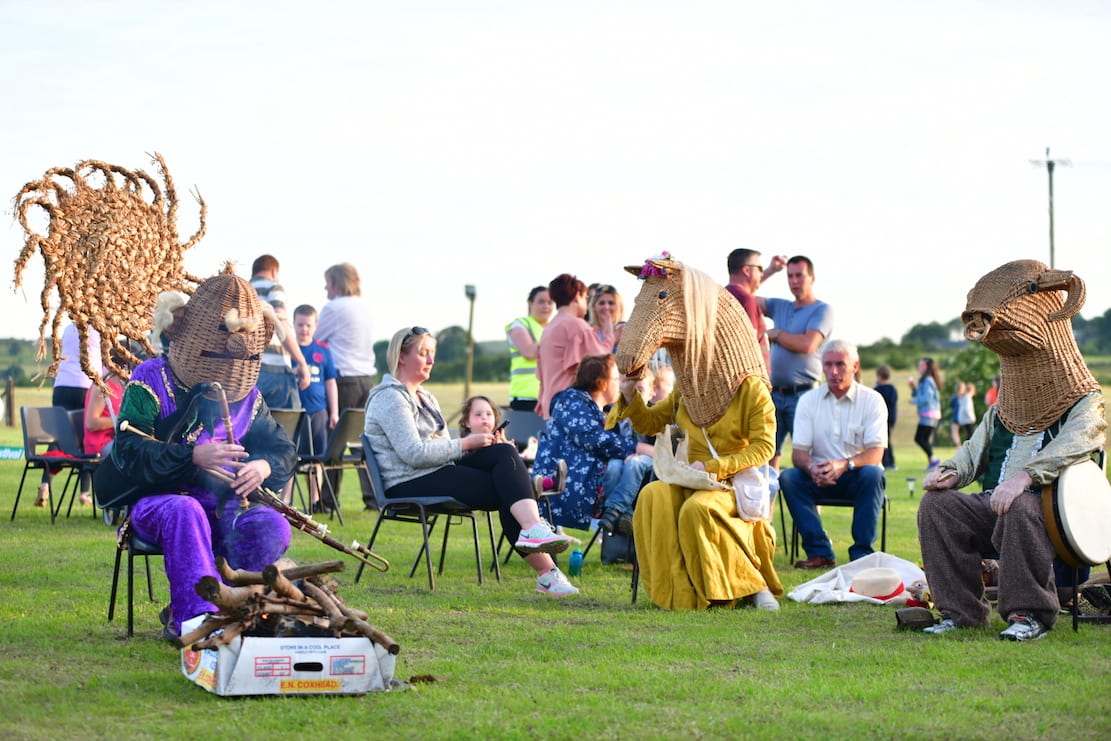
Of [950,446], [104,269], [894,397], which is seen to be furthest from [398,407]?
[950,446]

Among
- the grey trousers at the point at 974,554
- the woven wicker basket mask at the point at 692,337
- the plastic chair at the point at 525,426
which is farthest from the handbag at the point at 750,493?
the plastic chair at the point at 525,426

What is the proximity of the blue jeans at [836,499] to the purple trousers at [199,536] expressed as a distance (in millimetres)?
4149

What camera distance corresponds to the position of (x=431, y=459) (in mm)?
7430

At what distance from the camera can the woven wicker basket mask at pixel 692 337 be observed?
6.77 metres

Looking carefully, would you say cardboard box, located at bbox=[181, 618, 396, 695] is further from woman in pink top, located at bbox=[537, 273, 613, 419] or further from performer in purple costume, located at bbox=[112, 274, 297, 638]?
woman in pink top, located at bbox=[537, 273, 613, 419]

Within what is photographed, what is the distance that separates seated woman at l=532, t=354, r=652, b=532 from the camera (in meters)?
8.46

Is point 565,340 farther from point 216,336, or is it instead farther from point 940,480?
point 216,336

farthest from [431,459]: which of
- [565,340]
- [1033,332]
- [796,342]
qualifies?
[796,342]

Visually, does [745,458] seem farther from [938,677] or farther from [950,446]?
[950,446]

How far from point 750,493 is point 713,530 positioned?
0.94ft

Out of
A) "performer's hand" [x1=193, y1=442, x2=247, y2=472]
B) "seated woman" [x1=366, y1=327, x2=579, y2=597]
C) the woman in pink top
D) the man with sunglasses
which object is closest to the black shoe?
"seated woman" [x1=366, y1=327, x2=579, y2=597]

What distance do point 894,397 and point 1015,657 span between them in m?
13.4

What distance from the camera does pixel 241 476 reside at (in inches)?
215

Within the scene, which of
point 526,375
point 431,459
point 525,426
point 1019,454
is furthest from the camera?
point 526,375
